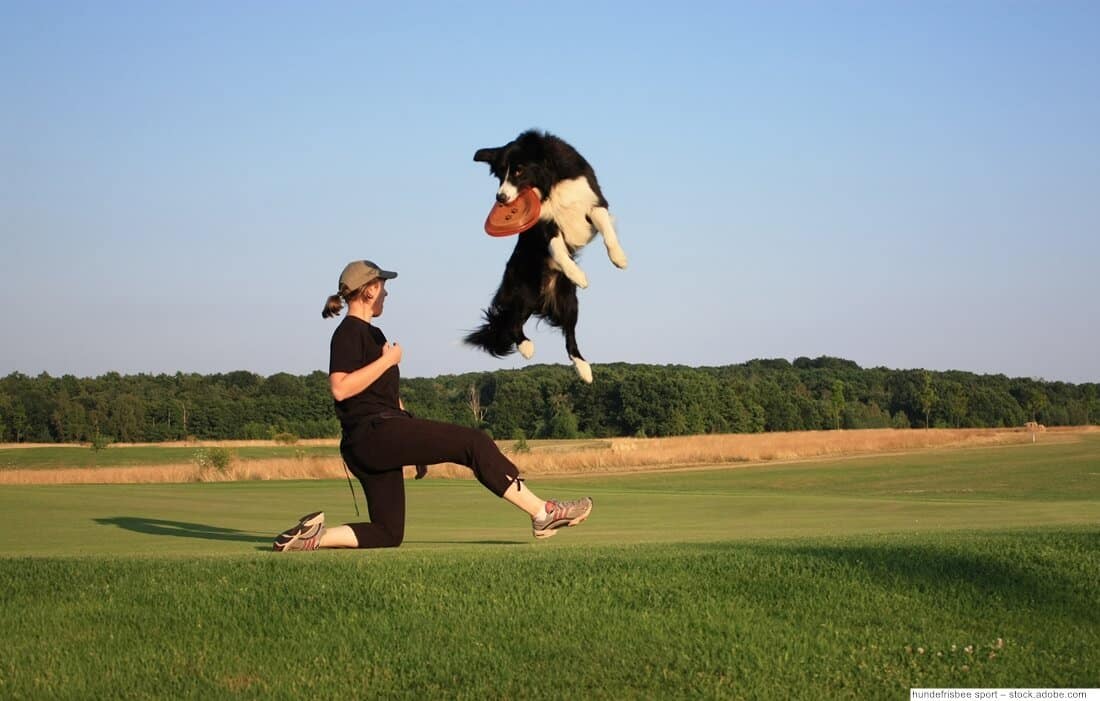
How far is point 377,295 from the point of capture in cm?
629

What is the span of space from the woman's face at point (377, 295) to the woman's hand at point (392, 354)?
0.35 m

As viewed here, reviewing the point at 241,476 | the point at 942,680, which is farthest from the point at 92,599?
the point at 241,476

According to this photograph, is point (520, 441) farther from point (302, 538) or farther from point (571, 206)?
point (571, 206)

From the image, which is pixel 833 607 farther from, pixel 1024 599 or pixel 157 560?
pixel 157 560

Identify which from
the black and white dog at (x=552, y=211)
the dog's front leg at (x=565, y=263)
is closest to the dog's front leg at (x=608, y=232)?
the black and white dog at (x=552, y=211)

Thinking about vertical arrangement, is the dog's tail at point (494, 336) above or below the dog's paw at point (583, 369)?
above

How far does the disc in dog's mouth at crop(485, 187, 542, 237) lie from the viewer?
18.5 feet

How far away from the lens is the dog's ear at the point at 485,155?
580 centimetres

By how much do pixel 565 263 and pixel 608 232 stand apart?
0.27m

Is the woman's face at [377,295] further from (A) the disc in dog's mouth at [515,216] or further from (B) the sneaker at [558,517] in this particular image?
(B) the sneaker at [558,517]

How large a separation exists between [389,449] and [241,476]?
18542mm

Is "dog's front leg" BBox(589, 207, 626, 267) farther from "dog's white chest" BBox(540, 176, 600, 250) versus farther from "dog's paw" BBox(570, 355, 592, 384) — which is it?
"dog's paw" BBox(570, 355, 592, 384)

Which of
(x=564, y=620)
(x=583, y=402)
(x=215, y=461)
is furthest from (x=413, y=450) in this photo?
(x=583, y=402)

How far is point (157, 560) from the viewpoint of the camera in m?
5.58
